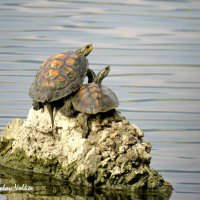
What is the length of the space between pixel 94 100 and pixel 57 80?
0.72 meters

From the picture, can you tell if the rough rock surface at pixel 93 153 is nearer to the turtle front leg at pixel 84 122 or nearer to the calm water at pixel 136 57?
the turtle front leg at pixel 84 122

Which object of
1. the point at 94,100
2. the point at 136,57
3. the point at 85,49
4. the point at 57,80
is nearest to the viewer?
the point at 94,100

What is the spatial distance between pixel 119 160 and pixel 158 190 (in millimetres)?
593

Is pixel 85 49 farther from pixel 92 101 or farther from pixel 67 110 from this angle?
pixel 92 101

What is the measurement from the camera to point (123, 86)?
19000mm

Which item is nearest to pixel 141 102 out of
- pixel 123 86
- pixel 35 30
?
pixel 123 86

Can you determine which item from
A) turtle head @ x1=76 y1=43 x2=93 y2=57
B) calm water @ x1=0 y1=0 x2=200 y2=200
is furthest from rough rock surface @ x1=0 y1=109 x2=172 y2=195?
turtle head @ x1=76 y1=43 x2=93 y2=57

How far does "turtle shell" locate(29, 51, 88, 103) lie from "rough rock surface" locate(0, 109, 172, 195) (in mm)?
238

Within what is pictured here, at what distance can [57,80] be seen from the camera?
40.5ft

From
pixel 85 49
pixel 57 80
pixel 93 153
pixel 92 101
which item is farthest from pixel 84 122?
pixel 85 49

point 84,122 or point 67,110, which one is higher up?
point 67,110

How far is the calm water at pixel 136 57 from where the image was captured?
48.3 feet

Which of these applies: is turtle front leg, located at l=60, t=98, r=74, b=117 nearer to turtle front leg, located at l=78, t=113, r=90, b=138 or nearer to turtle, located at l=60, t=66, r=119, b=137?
turtle, located at l=60, t=66, r=119, b=137

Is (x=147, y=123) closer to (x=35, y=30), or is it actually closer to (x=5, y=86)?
(x=5, y=86)
